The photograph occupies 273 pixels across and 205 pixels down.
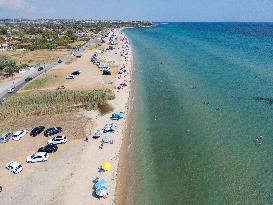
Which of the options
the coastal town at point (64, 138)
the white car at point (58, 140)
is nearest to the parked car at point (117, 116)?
the coastal town at point (64, 138)

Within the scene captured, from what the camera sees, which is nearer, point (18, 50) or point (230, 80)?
point (230, 80)

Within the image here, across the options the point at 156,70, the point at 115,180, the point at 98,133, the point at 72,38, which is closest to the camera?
the point at 115,180

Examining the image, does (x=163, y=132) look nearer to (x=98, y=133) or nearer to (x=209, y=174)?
(x=98, y=133)

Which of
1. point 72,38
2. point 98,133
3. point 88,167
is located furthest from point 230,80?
point 72,38

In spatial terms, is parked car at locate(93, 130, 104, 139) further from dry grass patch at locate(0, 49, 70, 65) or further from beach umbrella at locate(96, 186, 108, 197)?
dry grass patch at locate(0, 49, 70, 65)

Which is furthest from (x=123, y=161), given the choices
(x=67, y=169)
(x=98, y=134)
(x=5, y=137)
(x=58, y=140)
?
(x=5, y=137)

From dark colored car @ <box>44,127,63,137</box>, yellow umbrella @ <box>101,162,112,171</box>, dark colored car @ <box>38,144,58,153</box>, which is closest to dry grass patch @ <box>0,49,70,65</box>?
dark colored car @ <box>44,127,63,137</box>
